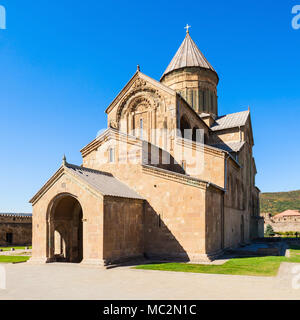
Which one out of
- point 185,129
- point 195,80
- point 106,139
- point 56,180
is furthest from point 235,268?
point 195,80

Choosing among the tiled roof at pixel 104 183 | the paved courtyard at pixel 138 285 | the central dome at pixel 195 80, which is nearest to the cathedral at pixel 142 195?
the tiled roof at pixel 104 183

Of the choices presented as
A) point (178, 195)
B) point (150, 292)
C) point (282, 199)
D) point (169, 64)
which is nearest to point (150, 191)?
point (178, 195)

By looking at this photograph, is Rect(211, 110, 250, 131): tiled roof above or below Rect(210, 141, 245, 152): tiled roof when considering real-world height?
above

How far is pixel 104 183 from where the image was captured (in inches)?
653

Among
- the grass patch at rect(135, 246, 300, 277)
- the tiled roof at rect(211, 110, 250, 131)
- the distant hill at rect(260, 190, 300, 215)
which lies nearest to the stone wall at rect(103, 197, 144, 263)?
the grass patch at rect(135, 246, 300, 277)

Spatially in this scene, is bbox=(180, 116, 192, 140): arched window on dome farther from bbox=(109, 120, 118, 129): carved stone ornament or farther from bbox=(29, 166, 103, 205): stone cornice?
bbox=(29, 166, 103, 205): stone cornice

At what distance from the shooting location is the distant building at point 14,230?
29.7 metres

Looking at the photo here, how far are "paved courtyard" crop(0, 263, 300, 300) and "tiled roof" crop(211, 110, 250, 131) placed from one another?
16.4 m

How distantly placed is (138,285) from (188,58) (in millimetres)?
26124

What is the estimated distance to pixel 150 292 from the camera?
884cm

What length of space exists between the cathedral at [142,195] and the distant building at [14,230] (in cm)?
1462

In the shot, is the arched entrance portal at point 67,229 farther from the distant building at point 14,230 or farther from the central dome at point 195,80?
the central dome at point 195,80

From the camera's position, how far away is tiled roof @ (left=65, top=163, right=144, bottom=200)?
15.2 meters
